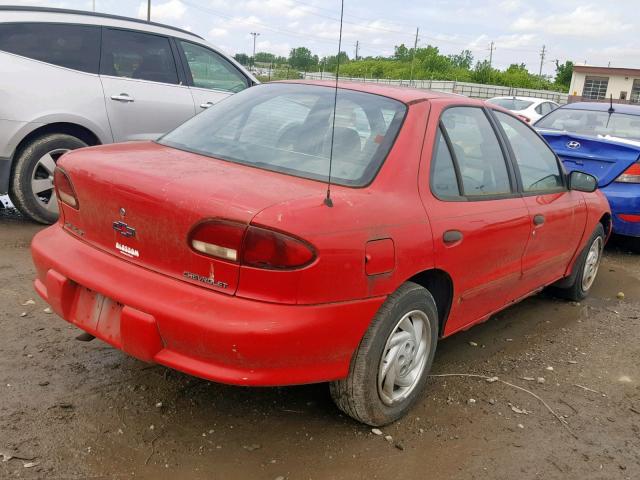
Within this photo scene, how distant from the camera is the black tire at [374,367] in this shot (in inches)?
104

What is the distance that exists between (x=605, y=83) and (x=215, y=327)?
2420 inches

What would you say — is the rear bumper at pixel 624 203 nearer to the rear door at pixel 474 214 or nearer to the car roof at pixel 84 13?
the rear door at pixel 474 214

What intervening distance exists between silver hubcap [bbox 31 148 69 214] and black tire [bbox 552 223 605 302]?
441 centimetres

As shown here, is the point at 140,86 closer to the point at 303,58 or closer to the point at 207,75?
the point at 207,75

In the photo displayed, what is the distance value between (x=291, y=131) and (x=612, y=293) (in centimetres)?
365

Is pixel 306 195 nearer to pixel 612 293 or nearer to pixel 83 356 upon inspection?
pixel 83 356

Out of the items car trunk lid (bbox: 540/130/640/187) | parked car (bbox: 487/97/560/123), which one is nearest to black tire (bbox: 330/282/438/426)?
car trunk lid (bbox: 540/130/640/187)

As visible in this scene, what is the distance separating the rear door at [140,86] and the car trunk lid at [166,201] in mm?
3345

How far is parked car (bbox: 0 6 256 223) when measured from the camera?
5453 mm

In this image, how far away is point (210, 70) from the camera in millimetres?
7035

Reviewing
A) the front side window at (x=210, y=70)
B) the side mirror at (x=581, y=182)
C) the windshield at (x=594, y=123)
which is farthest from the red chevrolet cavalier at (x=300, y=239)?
the windshield at (x=594, y=123)

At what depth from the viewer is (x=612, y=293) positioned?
5.41 meters

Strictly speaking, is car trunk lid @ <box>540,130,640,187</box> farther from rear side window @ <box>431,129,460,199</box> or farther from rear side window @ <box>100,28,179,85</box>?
rear side window @ <box>100,28,179,85</box>

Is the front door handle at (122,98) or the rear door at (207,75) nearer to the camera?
the front door handle at (122,98)
